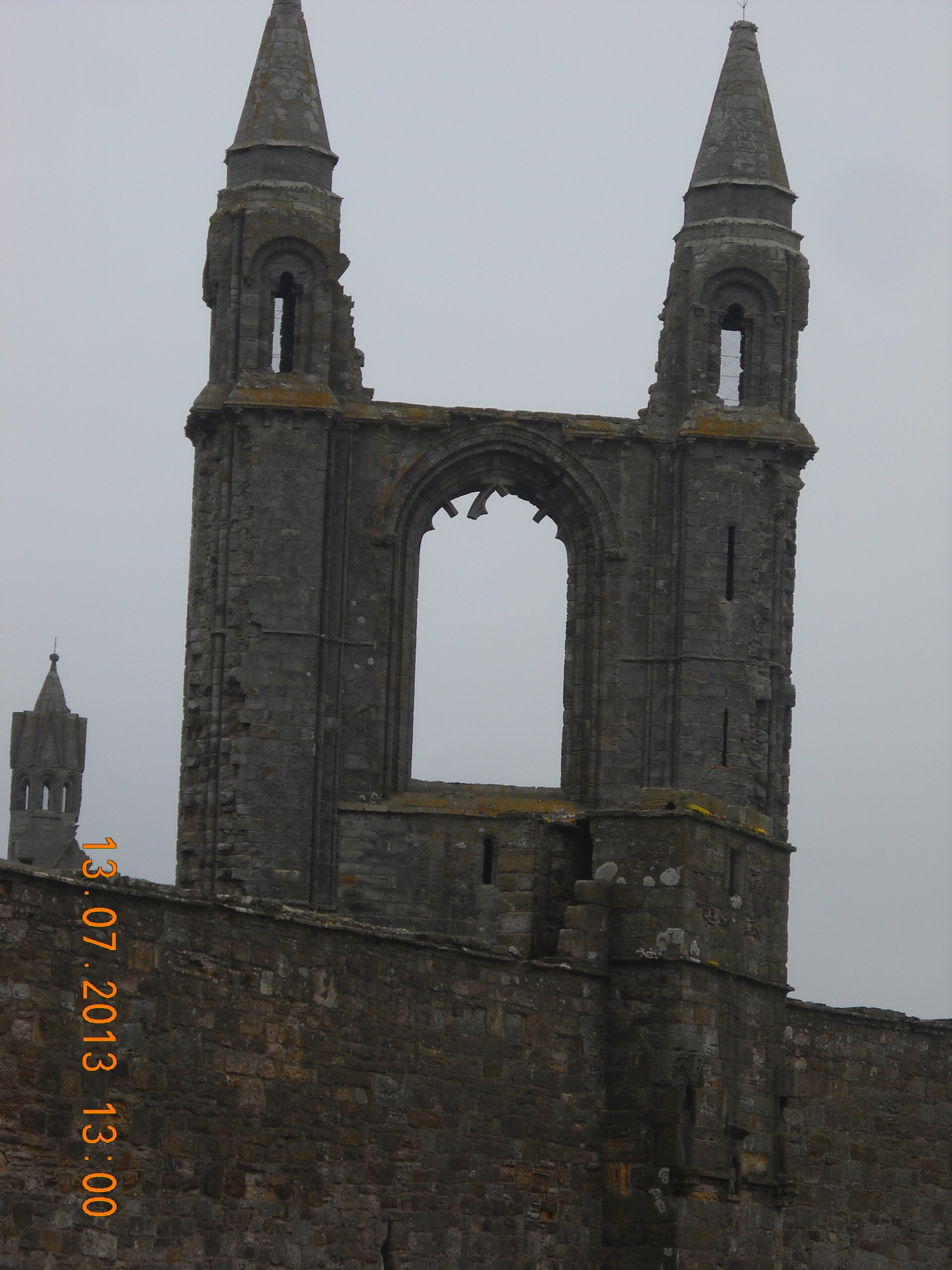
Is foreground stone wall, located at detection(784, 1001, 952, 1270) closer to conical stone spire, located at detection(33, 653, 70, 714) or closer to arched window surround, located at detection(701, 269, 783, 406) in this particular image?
arched window surround, located at detection(701, 269, 783, 406)

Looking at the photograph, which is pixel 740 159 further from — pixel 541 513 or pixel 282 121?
pixel 282 121

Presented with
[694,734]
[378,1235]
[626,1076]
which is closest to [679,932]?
[626,1076]

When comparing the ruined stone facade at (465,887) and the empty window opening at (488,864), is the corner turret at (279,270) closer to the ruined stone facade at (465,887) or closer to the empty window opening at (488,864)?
the ruined stone facade at (465,887)

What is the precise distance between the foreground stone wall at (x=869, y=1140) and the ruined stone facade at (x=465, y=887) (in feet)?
0.12

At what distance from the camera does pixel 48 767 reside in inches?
3332

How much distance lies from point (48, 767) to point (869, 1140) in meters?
57.0

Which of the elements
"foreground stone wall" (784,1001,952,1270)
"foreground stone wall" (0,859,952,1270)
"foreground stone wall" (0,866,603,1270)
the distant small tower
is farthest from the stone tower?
the distant small tower

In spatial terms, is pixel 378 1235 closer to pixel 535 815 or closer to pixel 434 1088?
pixel 434 1088

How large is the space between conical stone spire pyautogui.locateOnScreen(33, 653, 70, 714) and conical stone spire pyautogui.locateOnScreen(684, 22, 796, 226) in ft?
144

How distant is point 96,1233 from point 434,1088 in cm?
369

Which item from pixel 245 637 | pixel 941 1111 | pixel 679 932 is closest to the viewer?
pixel 679 932

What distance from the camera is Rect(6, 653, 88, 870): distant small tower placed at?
84.0 meters

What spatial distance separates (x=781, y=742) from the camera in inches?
1652

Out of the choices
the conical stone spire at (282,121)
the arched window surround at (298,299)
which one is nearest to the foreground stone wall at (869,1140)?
the arched window surround at (298,299)
